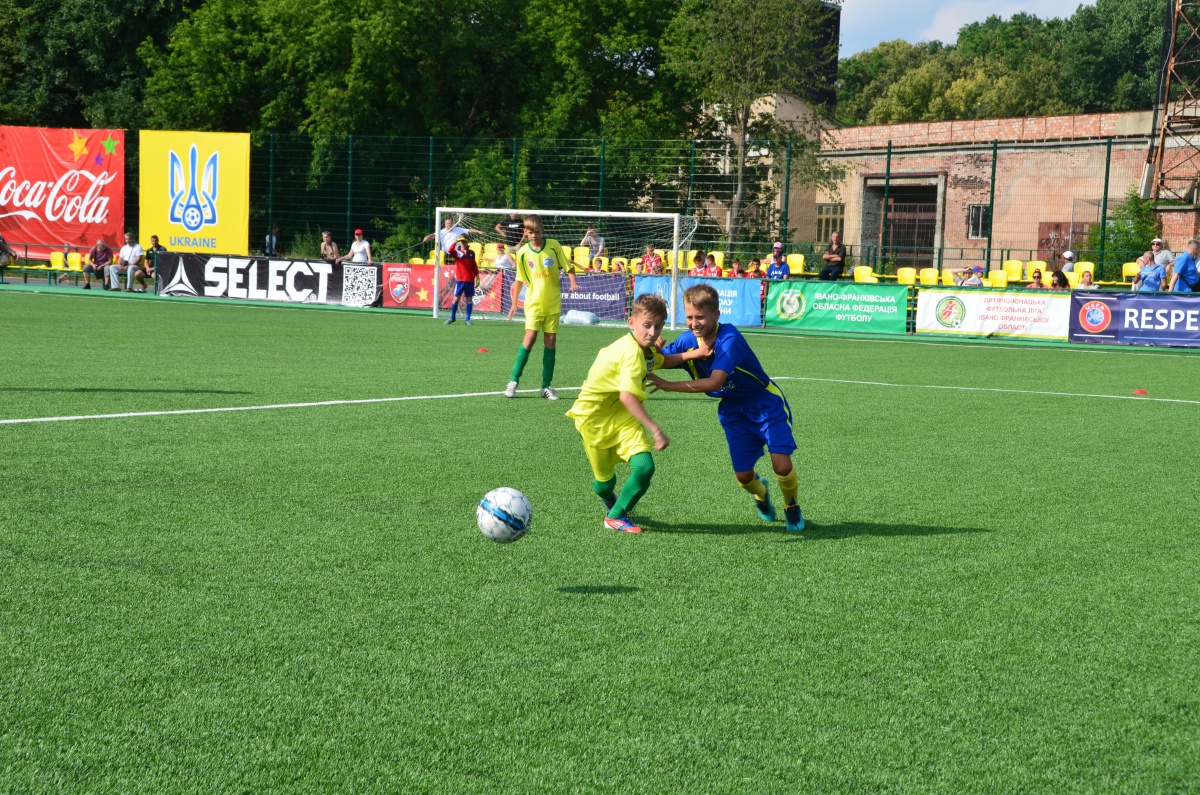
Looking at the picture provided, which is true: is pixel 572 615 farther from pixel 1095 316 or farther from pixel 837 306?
pixel 837 306

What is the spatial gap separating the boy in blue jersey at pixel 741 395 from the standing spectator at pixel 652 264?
2048cm

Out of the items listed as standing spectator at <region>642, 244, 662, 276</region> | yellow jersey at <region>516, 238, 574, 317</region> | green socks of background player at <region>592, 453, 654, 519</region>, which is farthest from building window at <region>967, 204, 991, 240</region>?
green socks of background player at <region>592, 453, 654, 519</region>

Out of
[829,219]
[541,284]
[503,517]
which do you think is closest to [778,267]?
[829,219]

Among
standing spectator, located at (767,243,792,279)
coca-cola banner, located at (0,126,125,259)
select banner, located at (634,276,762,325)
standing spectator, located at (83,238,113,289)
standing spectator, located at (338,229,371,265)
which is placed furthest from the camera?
coca-cola banner, located at (0,126,125,259)

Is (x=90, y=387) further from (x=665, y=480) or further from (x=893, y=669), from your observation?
(x=893, y=669)

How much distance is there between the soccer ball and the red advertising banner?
21989mm

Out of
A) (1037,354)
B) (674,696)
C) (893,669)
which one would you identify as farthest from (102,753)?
(1037,354)

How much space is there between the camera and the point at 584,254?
29312 millimetres

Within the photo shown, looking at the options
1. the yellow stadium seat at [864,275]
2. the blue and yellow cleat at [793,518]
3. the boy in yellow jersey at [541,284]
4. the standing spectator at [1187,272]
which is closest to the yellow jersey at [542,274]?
the boy in yellow jersey at [541,284]

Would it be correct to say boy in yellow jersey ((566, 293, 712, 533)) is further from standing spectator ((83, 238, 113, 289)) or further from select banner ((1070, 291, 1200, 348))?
standing spectator ((83, 238, 113, 289))

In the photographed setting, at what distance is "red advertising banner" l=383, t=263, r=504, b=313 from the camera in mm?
27094

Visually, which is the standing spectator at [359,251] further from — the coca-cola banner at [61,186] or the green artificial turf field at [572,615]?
the green artificial turf field at [572,615]

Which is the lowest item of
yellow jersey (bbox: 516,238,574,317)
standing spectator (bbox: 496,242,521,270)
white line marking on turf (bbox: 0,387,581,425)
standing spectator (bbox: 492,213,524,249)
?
white line marking on turf (bbox: 0,387,581,425)

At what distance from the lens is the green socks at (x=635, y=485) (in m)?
5.95
